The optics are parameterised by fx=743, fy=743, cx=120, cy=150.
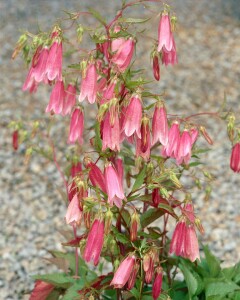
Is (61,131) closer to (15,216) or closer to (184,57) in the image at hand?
(15,216)

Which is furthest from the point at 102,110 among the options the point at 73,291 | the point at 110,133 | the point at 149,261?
the point at 73,291

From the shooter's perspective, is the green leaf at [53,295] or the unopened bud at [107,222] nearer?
the unopened bud at [107,222]

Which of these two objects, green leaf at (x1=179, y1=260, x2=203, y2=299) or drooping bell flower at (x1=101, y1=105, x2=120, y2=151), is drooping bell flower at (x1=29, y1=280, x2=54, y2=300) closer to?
green leaf at (x1=179, y1=260, x2=203, y2=299)

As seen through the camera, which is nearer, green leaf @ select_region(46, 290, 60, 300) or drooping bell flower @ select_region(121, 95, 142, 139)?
drooping bell flower @ select_region(121, 95, 142, 139)

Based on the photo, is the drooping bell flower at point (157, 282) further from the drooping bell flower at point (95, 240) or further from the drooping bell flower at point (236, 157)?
the drooping bell flower at point (236, 157)

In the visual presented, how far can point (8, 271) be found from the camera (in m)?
3.45

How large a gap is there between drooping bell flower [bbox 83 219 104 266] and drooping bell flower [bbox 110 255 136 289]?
4.4 inches

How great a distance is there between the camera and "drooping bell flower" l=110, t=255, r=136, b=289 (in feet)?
6.55

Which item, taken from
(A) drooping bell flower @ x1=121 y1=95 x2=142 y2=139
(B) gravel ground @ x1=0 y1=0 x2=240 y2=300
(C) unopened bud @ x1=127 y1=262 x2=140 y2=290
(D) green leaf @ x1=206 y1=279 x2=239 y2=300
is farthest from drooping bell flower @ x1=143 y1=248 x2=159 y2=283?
(B) gravel ground @ x1=0 y1=0 x2=240 y2=300

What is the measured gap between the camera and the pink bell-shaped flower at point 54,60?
2.00 metres

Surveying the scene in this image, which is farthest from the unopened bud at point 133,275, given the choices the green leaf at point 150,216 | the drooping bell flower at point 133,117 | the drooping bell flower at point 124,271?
the drooping bell flower at point 133,117

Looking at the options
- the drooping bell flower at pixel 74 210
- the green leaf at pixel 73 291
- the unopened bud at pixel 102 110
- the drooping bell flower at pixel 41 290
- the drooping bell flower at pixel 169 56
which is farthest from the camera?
the drooping bell flower at pixel 41 290

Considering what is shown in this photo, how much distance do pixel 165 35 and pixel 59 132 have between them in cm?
276

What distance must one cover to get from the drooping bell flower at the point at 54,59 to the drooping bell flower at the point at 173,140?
1.19 ft
